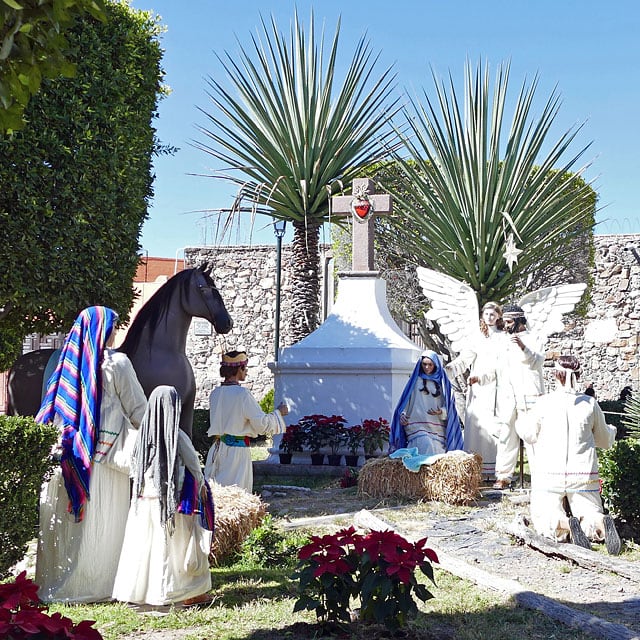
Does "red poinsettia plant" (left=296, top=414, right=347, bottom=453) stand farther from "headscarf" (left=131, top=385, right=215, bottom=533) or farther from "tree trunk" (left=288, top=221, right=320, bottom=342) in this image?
"headscarf" (left=131, top=385, right=215, bottom=533)

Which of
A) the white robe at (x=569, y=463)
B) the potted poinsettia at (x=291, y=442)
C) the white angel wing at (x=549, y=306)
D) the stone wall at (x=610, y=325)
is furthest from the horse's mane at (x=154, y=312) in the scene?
the stone wall at (x=610, y=325)

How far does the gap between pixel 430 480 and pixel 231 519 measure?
2.87m

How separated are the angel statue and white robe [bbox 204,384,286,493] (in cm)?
313

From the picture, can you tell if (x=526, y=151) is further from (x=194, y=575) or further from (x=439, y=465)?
(x=194, y=575)

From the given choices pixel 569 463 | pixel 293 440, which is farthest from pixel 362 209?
pixel 569 463

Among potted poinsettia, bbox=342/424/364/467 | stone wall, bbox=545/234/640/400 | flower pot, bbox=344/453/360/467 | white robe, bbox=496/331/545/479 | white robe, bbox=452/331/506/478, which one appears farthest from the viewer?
stone wall, bbox=545/234/640/400

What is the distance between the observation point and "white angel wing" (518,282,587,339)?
10.3 metres

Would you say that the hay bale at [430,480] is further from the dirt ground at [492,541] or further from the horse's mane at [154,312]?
the horse's mane at [154,312]

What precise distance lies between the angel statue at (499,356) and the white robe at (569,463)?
2170mm

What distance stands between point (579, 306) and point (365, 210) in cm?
869

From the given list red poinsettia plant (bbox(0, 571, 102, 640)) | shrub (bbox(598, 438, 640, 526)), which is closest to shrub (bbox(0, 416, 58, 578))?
red poinsettia plant (bbox(0, 571, 102, 640))

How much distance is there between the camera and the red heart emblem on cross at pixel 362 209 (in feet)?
41.8

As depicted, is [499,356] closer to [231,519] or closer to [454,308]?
[454,308]

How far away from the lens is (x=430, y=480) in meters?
8.50
